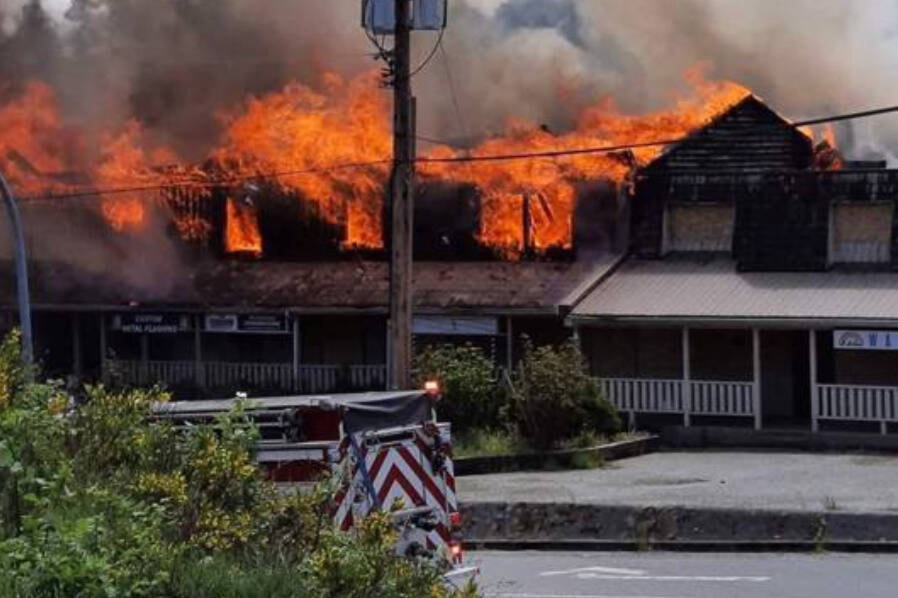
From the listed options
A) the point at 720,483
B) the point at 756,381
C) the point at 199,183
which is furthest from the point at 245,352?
the point at 720,483

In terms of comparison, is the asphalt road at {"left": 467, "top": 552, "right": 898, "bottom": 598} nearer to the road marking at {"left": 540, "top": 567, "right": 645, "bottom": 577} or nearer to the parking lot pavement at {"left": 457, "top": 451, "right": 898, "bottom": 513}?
the road marking at {"left": 540, "top": 567, "right": 645, "bottom": 577}

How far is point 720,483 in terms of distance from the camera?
22.7m

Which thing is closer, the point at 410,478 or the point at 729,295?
the point at 410,478

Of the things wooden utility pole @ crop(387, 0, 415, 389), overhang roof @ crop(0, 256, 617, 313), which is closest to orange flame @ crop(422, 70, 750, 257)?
overhang roof @ crop(0, 256, 617, 313)

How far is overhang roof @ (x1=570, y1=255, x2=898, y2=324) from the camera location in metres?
27.4

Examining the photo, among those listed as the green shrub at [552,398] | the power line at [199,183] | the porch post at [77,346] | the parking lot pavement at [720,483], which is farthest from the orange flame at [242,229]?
the parking lot pavement at [720,483]

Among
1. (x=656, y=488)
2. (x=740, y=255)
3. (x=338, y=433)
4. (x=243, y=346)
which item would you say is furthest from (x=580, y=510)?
(x=243, y=346)

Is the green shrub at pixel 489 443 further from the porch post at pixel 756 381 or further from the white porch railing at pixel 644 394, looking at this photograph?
the porch post at pixel 756 381

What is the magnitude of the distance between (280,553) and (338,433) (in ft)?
8.81

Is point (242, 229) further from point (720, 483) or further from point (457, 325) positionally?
point (720, 483)

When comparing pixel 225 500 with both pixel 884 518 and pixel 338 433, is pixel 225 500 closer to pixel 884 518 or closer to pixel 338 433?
pixel 338 433

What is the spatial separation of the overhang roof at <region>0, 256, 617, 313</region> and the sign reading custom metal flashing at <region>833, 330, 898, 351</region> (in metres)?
5.14

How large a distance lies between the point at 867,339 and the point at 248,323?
12.6 metres

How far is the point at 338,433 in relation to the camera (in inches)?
353
